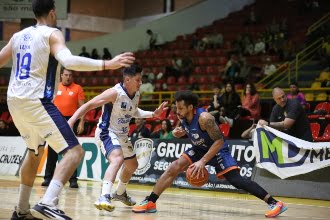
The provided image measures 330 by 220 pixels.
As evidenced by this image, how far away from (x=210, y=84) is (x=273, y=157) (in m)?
10.6

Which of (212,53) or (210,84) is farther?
(212,53)

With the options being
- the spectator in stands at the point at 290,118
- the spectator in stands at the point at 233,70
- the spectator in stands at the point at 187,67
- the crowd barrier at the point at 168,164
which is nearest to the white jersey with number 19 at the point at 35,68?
the spectator in stands at the point at 290,118

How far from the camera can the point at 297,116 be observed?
10391 millimetres

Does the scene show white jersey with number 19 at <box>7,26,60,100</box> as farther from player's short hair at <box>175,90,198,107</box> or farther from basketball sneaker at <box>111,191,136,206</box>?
basketball sneaker at <box>111,191,136,206</box>

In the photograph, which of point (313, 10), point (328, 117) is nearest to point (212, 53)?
point (313, 10)

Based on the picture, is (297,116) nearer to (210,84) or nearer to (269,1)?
(210,84)

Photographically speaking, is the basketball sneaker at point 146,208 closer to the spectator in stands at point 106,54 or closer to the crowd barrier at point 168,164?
the crowd barrier at point 168,164

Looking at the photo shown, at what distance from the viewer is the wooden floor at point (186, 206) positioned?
23.5 feet

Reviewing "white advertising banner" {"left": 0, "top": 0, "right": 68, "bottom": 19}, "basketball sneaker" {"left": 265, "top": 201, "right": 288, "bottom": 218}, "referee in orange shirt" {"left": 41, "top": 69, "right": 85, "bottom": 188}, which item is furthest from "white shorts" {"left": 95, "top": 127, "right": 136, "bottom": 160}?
"white advertising banner" {"left": 0, "top": 0, "right": 68, "bottom": 19}

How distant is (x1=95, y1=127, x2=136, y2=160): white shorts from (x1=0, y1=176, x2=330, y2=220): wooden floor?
2.33ft

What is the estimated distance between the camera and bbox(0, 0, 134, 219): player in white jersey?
219 inches

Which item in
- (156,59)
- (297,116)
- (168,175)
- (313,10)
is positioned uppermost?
(313,10)

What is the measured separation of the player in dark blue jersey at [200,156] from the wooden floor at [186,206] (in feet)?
0.63

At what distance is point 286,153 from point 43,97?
6.10 meters
